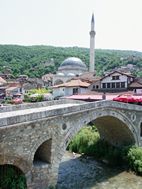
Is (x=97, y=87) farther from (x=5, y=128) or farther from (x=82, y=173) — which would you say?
(x=5, y=128)

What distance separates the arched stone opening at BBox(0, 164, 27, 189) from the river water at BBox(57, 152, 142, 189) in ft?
15.3

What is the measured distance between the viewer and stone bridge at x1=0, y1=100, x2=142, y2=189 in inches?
514

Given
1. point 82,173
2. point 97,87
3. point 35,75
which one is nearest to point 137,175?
point 82,173

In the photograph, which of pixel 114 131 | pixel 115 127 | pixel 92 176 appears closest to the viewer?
pixel 92 176

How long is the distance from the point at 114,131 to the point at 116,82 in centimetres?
1304

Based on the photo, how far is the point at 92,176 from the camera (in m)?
20.8

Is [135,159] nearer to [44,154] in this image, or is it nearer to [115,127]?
[115,127]

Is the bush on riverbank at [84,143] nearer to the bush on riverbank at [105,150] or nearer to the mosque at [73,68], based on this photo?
the bush on riverbank at [105,150]

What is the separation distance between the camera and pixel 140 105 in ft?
84.7

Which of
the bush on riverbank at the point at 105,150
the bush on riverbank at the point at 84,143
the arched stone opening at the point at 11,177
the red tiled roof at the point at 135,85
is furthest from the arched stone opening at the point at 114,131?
the arched stone opening at the point at 11,177

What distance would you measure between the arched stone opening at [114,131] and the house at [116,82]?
1115 cm

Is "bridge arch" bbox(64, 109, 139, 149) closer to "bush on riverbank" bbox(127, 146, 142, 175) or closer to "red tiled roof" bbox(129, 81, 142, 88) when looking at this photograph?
"bush on riverbank" bbox(127, 146, 142, 175)

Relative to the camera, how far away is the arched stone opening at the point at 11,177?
44.3 ft

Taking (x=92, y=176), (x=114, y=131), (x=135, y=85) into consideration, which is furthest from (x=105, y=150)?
(x=135, y=85)
